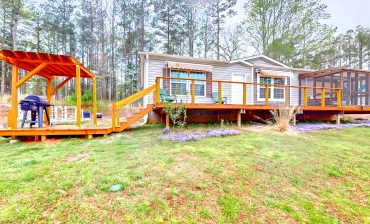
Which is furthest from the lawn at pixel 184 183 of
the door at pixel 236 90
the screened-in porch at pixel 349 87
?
the screened-in porch at pixel 349 87

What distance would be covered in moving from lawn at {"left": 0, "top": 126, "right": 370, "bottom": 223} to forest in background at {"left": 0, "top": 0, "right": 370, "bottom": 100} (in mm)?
15827

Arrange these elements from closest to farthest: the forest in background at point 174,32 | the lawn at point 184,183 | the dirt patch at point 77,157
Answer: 1. the lawn at point 184,183
2. the dirt patch at point 77,157
3. the forest in background at point 174,32

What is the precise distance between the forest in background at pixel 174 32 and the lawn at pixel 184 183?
623 inches

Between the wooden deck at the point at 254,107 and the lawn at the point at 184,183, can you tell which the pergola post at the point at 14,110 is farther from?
the wooden deck at the point at 254,107

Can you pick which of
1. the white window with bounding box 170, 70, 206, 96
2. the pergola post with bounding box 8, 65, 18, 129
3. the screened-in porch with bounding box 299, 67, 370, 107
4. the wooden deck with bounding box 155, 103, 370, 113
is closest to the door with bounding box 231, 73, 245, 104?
the white window with bounding box 170, 70, 206, 96

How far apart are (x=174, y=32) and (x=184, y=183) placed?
19584 millimetres

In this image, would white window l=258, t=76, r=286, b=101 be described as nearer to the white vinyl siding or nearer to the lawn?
the white vinyl siding

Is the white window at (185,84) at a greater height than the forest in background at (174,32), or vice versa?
the forest in background at (174,32)

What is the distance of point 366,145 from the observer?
18.8 feet

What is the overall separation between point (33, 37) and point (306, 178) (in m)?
24.6

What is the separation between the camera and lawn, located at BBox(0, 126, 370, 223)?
246 cm

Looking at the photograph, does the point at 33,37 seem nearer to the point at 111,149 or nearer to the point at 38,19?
the point at 38,19

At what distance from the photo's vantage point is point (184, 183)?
3.05 m

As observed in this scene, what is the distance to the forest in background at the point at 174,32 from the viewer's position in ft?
60.9
